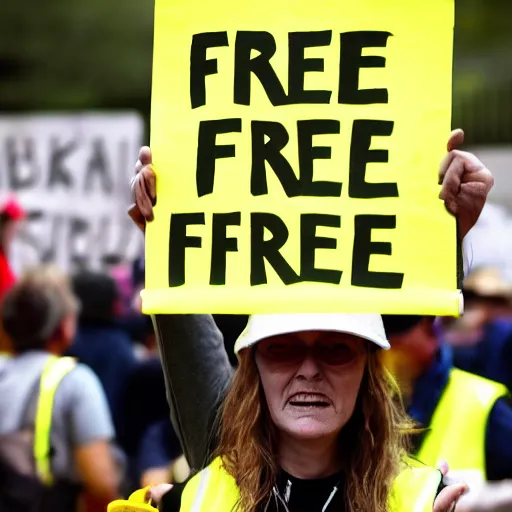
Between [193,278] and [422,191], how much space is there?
472 millimetres

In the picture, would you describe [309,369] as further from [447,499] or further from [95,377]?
[95,377]

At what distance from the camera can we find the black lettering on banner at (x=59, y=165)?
10383mm

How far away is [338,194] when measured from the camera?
3051mm

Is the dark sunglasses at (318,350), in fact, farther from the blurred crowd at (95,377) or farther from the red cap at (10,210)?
the red cap at (10,210)

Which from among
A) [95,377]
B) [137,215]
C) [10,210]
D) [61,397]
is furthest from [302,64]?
[10,210]

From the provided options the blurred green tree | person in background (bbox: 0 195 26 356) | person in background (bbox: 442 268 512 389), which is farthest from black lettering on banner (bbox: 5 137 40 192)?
the blurred green tree

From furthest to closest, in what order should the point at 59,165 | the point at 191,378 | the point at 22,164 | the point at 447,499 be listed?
the point at 22,164 → the point at 59,165 → the point at 191,378 → the point at 447,499

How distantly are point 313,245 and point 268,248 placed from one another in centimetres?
9

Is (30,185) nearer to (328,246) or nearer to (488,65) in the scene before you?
(328,246)

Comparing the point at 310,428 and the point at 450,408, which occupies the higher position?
the point at 310,428

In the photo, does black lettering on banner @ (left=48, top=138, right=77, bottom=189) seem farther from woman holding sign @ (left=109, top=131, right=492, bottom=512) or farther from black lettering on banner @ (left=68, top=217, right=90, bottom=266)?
woman holding sign @ (left=109, top=131, right=492, bottom=512)

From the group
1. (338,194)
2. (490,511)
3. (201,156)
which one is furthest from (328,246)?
(490,511)

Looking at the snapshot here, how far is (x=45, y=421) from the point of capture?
537 centimetres

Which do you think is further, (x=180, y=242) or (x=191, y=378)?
(x=191, y=378)
